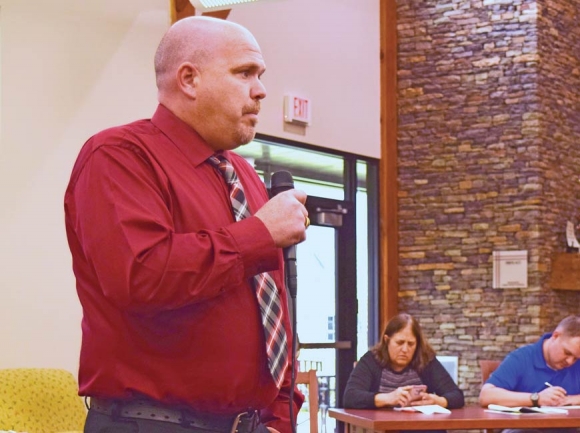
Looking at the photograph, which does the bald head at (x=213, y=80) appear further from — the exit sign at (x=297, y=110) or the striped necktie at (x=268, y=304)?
the exit sign at (x=297, y=110)

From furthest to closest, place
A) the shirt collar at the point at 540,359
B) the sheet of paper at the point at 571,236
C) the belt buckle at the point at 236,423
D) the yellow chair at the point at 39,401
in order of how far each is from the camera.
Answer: the sheet of paper at the point at 571,236
the shirt collar at the point at 540,359
the yellow chair at the point at 39,401
the belt buckle at the point at 236,423

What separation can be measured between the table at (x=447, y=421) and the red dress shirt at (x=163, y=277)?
9.70 ft

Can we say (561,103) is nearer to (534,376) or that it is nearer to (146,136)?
(534,376)

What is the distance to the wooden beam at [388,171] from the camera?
777 centimetres

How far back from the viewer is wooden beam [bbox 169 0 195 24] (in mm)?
5836

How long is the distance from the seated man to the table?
39 cm

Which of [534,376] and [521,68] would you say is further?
[521,68]

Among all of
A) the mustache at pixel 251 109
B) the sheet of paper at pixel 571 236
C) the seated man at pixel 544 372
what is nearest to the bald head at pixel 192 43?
the mustache at pixel 251 109

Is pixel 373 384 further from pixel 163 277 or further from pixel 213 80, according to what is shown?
pixel 163 277

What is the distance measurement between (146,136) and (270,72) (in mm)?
5190

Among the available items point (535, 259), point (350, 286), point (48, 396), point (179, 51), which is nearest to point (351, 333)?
point (350, 286)

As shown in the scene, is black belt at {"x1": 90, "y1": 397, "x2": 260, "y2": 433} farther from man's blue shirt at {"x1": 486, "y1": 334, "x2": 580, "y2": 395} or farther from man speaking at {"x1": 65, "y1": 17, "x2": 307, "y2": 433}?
man's blue shirt at {"x1": 486, "y1": 334, "x2": 580, "y2": 395}

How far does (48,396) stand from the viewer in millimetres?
4891

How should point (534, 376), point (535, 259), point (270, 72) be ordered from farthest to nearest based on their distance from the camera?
point (535, 259) → point (270, 72) → point (534, 376)
